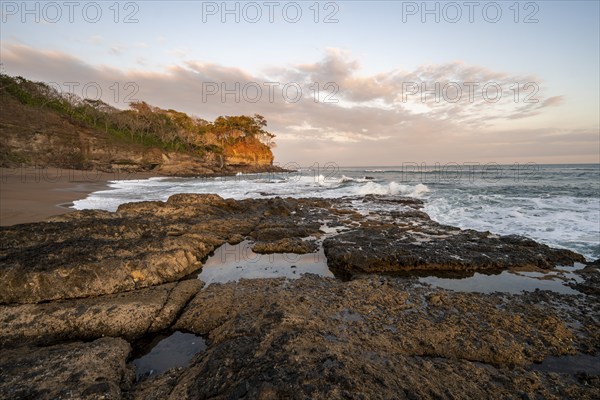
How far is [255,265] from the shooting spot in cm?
637

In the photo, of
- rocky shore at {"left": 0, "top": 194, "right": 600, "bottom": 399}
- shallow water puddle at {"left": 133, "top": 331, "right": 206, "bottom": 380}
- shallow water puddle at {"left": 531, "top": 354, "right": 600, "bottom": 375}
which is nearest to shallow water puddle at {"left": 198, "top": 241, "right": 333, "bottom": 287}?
rocky shore at {"left": 0, "top": 194, "right": 600, "bottom": 399}

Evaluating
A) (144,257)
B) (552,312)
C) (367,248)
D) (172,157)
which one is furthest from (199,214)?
(172,157)

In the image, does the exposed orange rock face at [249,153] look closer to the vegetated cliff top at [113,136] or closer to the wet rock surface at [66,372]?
the vegetated cliff top at [113,136]

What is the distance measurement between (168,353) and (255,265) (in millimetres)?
3132

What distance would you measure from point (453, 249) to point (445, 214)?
664 centimetres

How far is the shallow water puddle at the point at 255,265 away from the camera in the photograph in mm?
5746

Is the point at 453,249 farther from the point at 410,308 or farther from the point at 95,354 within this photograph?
the point at 95,354

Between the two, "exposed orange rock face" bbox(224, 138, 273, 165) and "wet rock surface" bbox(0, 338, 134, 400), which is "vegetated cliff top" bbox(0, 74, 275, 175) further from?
"wet rock surface" bbox(0, 338, 134, 400)

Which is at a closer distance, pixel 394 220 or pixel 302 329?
pixel 302 329

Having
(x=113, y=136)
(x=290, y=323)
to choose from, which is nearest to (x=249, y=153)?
(x=113, y=136)

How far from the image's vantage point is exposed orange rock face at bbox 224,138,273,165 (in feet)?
230

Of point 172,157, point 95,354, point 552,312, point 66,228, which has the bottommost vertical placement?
point 552,312

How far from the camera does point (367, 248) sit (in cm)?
679

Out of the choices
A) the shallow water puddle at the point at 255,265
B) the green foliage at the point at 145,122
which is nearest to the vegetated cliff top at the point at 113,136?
the green foliage at the point at 145,122
